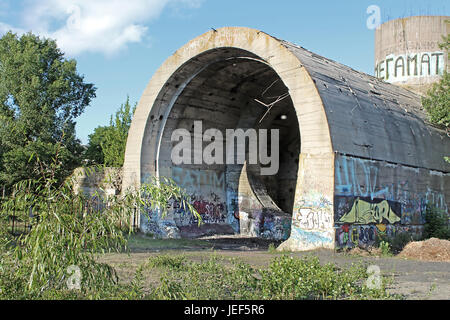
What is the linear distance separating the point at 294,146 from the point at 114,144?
12.8m

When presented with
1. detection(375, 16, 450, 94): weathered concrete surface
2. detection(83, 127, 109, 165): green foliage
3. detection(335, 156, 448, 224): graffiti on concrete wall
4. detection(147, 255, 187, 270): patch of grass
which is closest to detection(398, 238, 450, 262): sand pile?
detection(335, 156, 448, 224): graffiti on concrete wall

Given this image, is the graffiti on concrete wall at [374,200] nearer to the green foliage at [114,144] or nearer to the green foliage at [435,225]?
the green foliage at [435,225]


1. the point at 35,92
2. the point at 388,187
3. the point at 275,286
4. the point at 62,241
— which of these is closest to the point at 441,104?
the point at 388,187

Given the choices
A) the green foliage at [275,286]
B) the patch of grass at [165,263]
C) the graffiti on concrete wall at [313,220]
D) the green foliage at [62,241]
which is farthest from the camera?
the graffiti on concrete wall at [313,220]

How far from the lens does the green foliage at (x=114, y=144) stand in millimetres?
30344

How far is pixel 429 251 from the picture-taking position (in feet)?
40.8

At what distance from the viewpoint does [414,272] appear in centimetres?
963

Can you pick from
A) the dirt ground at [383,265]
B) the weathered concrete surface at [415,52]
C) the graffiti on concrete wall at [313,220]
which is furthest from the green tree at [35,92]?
the weathered concrete surface at [415,52]

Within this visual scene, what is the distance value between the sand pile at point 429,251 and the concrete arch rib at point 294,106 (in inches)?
92.6

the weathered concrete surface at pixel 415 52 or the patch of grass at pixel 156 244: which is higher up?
the weathered concrete surface at pixel 415 52

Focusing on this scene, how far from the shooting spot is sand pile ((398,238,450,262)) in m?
12.1

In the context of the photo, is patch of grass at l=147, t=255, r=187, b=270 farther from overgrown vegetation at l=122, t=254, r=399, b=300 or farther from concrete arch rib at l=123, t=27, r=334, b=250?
concrete arch rib at l=123, t=27, r=334, b=250
